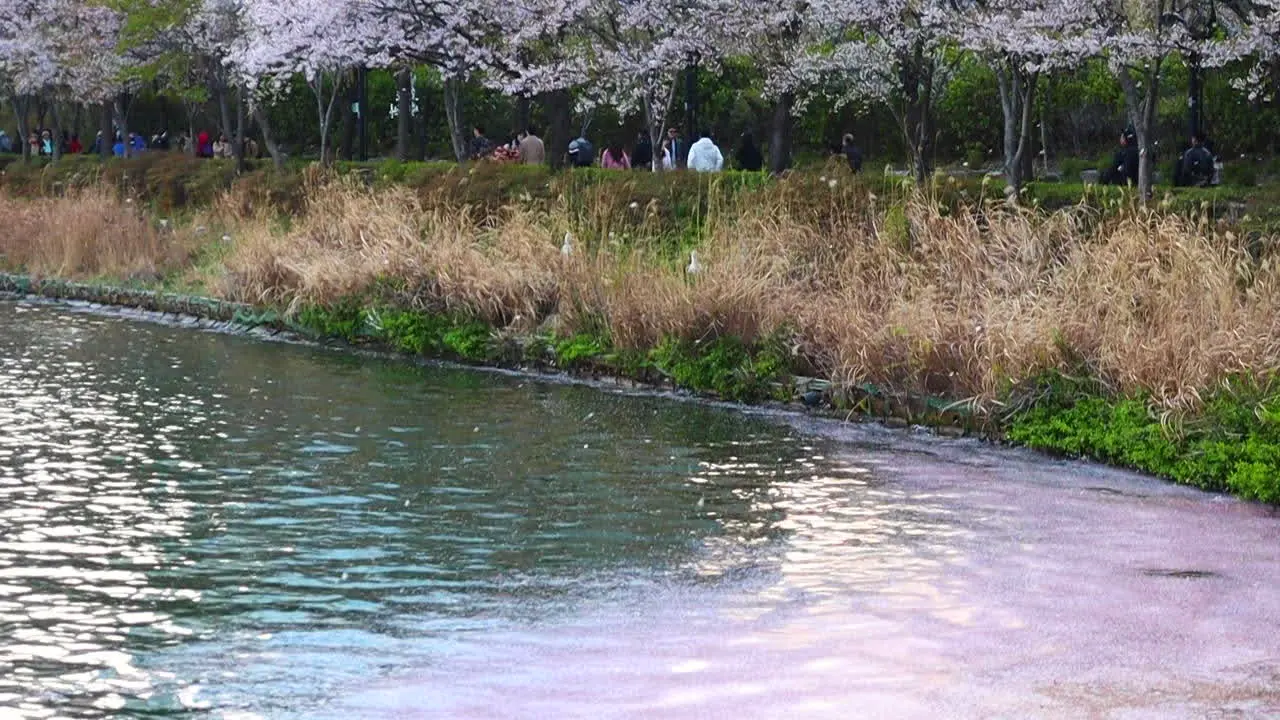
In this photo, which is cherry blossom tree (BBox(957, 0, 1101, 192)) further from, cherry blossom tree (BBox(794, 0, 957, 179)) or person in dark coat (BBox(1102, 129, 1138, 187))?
person in dark coat (BBox(1102, 129, 1138, 187))

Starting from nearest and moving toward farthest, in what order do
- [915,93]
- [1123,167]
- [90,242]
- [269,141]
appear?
[1123,167], [90,242], [915,93], [269,141]

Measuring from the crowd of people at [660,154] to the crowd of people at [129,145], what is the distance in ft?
36.8

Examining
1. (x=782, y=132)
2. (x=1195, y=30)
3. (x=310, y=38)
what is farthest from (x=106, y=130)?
(x=1195, y=30)

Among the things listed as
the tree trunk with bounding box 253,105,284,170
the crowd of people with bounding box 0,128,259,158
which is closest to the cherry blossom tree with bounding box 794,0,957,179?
the tree trunk with bounding box 253,105,284,170

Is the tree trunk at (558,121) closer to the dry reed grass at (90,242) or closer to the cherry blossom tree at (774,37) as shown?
the cherry blossom tree at (774,37)

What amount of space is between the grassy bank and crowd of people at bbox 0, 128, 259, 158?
19.6 meters

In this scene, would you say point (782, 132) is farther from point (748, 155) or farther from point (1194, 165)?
point (1194, 165)

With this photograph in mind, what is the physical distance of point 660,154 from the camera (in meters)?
28.8

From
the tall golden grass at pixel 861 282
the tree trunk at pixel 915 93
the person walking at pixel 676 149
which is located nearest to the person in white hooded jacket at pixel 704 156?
the tree trunk at pixel 915 93

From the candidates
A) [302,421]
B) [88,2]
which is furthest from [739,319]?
[88,2]

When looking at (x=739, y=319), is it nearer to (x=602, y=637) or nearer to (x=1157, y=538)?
(x=1157, y=538)

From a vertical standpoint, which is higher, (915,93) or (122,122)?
(915,93)

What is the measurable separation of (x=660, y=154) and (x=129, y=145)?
65.6ft

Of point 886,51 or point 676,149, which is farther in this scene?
point 676,149
